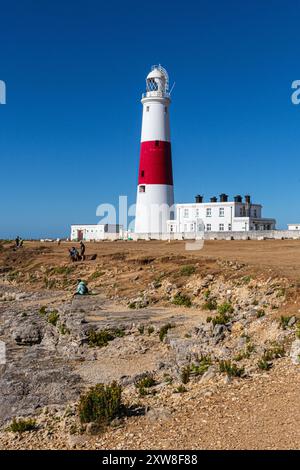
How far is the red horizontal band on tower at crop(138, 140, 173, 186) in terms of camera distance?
179ft

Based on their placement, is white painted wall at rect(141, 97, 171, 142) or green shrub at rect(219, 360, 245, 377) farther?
white painted wall at rect(141, 97, 171, 142)

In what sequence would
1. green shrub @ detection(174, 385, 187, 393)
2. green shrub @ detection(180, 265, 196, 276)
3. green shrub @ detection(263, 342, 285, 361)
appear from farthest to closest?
green shrub @ detection(180, 265, 196, 276) < green shrub @ detection(263, 342, 285, 361) < green shrub @ detection(174, 385, 187, 393)

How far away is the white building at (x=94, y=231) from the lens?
69.9 metres

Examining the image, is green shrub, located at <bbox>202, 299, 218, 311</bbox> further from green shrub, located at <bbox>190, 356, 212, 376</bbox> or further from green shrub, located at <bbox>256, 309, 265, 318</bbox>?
green shrub, located at <bbox>190, 356, 212, 376</bbox>

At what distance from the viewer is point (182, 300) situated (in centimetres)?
2141

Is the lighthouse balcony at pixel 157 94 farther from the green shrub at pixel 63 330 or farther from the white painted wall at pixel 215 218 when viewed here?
the green shrub at pixel 63 330

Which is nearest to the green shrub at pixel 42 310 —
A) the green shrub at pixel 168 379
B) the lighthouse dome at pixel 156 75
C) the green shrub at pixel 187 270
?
the green shrub at pixel 187 270

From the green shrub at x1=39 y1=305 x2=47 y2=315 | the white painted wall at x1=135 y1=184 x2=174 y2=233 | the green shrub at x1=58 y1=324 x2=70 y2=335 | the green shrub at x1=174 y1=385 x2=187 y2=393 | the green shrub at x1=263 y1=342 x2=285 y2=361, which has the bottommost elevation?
the green shrub at x1=58 y1=324 x2=70 y2=335

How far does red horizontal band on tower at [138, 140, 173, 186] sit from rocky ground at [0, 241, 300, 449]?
2676cm

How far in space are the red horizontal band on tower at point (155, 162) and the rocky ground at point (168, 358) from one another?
26757 mm

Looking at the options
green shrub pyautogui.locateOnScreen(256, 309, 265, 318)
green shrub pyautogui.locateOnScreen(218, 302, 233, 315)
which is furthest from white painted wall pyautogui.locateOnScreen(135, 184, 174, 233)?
green shrub pyautogui.locateOnScreen(256, 309, 265, 318)

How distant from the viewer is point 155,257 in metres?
32.5

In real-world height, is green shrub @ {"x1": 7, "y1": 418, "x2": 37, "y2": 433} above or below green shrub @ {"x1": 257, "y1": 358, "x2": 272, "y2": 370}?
below

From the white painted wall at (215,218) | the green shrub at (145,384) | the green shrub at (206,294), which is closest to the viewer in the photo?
the green shrub at (145,384)
